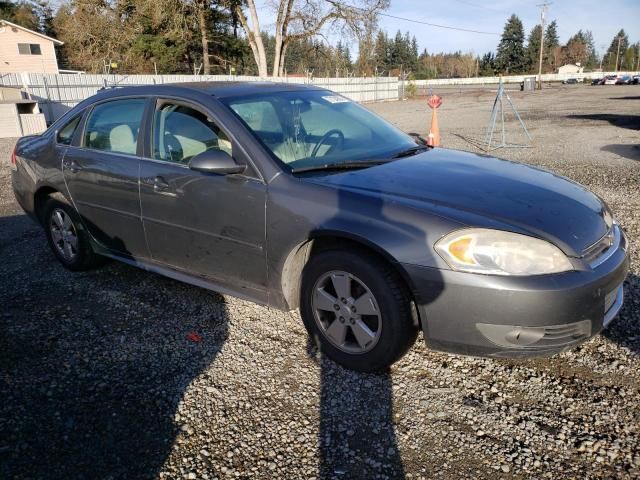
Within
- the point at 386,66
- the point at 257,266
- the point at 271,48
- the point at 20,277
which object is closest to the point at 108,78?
the point at 20,277

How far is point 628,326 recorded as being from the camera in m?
3.36

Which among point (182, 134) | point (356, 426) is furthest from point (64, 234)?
point (356, 426)

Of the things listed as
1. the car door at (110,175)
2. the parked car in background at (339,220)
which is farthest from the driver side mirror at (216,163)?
the car door at (110,175)

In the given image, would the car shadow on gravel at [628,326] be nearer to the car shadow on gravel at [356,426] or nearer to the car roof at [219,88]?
the car shadow on gravel at [356,426]

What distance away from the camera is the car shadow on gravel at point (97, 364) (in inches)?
93.7

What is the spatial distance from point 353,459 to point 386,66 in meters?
114

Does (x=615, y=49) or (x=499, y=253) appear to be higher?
(x=615, y=49)

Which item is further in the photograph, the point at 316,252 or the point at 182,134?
the point at 182,134

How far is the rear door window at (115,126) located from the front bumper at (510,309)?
2449 mm

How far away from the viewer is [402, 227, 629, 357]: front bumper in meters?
2.44

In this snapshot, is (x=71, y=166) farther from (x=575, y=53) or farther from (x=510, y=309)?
(x=575, y=53)

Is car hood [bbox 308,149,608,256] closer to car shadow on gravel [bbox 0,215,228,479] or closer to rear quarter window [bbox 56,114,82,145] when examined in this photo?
car shadow on gravel [bbox 0,215,228,479]

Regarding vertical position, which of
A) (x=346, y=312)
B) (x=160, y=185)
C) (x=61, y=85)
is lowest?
(x=346, y=312)

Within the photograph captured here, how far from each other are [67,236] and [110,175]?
105 centimetres
